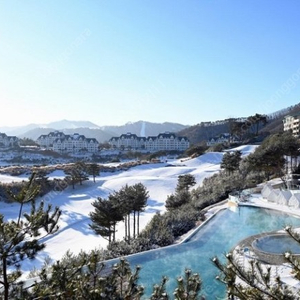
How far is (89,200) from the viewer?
1249 inches

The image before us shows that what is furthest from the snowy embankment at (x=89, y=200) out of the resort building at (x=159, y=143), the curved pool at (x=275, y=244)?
the resort building at (x=159, y=143)

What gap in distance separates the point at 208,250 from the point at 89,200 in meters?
21.5

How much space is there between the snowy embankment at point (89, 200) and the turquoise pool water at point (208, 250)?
5.15m

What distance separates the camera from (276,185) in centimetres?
2375

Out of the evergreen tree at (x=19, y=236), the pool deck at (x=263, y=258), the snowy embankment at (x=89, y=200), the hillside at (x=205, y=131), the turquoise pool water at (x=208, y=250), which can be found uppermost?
the hillside at (x=205, y=131)

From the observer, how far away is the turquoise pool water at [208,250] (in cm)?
901

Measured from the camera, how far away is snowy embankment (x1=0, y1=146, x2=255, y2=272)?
1877cm

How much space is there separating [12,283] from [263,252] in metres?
8.13

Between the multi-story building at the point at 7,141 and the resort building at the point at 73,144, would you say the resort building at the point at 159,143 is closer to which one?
the resort building at the point at 73,144

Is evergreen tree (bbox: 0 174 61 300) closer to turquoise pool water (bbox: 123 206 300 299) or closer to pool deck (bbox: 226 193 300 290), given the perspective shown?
pool deck (bbox: 226 193 300 290)

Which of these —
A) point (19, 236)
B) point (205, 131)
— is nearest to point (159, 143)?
point (205, 131)

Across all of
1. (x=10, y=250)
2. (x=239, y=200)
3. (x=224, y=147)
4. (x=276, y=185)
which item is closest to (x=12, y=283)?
(x=10, y=250)

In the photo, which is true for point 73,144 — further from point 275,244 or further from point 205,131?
point 275,244

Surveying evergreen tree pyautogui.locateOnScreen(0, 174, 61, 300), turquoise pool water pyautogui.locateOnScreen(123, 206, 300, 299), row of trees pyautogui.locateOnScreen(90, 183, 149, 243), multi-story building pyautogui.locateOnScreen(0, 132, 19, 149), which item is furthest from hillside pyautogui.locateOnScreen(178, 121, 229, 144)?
evergreen tree pyautogui.locateOnScreen(0, 174, 61, 300)
